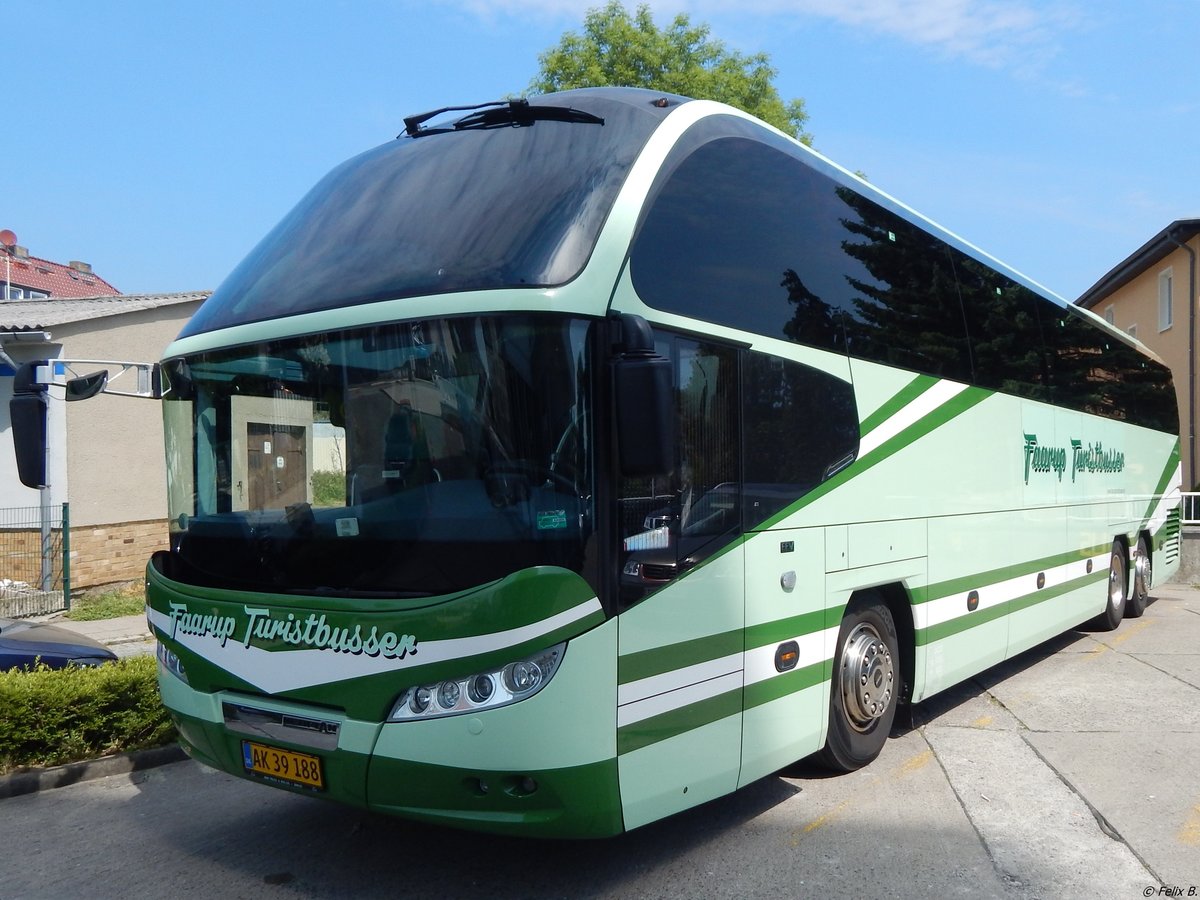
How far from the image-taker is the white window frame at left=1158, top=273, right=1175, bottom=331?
2855 cm

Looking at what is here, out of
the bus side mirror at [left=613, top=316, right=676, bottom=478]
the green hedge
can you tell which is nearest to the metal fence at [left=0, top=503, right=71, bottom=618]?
the green hedge

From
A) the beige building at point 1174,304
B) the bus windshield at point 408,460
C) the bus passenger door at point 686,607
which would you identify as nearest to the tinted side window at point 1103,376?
the bus passenger door at point 686,607

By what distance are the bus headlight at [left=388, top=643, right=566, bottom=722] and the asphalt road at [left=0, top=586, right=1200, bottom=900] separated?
1.13 meters

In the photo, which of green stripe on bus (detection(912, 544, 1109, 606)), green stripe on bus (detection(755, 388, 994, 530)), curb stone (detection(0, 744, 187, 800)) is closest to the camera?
green stripe on bus (detection(755, 388, 994, 530))

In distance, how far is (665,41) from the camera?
2200 cm

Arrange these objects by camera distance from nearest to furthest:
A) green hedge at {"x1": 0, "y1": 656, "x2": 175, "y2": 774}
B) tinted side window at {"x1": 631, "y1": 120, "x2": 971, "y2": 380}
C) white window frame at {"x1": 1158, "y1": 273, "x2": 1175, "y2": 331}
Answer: tinted side window at {"x1": 631, "y1": 120, "x2": 971, "y2": 380} < green hedge at {"x1": 0, "y1": 656, "x2": 175, "y2": 774} < white window frame at {"x1": 1158, "y1": 273, "x2": 1175, "y2": 331}

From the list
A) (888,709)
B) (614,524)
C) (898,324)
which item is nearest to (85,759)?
(614,524)

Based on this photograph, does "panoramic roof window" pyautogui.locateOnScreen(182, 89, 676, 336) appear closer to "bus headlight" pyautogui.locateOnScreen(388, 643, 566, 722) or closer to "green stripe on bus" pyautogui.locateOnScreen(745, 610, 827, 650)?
"bus headlight" pyautogui.locateOnScreen(388, 643, 566, 722)

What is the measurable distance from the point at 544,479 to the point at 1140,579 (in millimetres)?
11647

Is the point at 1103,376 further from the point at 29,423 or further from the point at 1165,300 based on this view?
the point at 1165,300

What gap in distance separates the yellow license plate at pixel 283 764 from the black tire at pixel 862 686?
2.93 metres

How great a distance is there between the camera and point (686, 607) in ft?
14.6

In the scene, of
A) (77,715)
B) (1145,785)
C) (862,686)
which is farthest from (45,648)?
(1145,785)

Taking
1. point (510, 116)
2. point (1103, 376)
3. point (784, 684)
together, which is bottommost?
point (784, 684)
